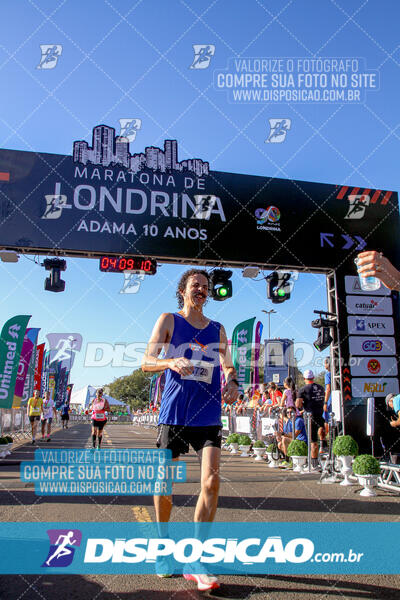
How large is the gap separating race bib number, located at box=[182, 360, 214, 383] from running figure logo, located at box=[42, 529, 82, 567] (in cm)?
165

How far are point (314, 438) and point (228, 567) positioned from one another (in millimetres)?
6664

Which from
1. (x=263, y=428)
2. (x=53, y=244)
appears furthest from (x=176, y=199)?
(x=263, y=428)

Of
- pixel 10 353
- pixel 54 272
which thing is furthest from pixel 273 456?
pixel 10 353

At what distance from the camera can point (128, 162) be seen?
38.8 feet

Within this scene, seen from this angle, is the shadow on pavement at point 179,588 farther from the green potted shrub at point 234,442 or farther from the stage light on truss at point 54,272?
the green potted shrub at point 234,442

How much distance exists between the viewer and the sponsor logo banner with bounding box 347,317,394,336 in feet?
39.7

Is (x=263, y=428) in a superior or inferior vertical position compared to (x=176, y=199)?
inferior

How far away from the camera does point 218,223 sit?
12109mm

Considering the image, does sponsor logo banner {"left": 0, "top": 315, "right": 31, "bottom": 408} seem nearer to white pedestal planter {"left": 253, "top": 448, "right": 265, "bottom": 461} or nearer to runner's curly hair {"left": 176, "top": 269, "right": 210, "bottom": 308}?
white pedestal planter {"left": 253, "top": 448, "right": 265, "bottom": 461}

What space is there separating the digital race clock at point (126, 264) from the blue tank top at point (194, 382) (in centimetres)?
795

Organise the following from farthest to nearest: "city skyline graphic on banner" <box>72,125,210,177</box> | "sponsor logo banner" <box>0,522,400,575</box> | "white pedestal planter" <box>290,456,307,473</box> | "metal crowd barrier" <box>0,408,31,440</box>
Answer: "metal crowd barrier" <box>0,408,31,440</box> < "city skyline graphic on banner" <box>72,125,210,177</box> < "white pedestal planter" <box>290,456,307,473</box> < "sponsor logo banner" <box>0,522,400,575</box>

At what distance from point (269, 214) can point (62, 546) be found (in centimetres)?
998

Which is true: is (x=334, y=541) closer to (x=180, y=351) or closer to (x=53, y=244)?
(x=180, y=351)

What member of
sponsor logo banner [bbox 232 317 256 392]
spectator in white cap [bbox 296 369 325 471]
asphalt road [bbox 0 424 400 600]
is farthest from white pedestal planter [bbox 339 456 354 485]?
sponsor logo banner [bbox 232 317 256 392]
